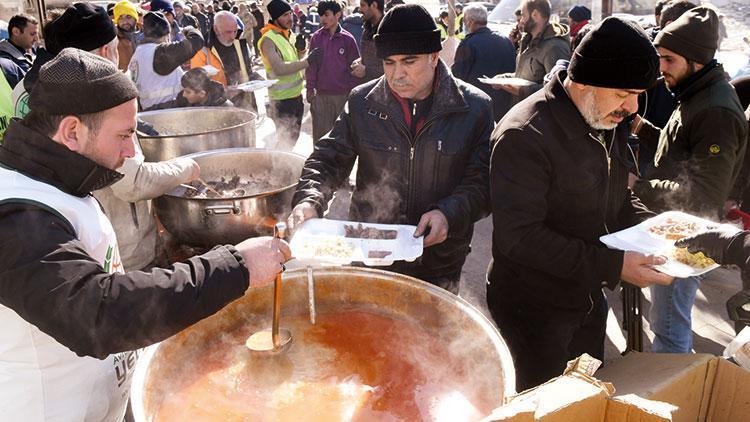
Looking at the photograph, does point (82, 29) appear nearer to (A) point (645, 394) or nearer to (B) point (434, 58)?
(B) point (434, 58)

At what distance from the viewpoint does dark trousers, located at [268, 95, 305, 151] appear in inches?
296

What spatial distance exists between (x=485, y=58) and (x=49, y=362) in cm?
609

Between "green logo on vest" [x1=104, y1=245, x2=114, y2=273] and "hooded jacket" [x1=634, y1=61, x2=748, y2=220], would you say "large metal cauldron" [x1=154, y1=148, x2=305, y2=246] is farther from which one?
"hooded jacket" [x1=634, y1=61, x2=748, y2=220]

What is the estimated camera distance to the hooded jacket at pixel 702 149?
9.20ft

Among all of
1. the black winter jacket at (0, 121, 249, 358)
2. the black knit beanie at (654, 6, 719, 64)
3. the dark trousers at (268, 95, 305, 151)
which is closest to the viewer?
the black winter jacket at (0, 121, 249, 358)

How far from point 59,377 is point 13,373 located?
0.11 m

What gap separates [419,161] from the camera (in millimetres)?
2686

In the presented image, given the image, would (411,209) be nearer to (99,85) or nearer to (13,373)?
(99,85)

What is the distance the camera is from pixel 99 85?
1.53 m

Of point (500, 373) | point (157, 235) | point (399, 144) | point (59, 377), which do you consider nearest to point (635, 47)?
point (399, 144)

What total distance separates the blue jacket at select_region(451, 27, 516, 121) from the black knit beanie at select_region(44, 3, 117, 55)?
4.45 metres

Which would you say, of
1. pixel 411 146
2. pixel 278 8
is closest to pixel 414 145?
pixel 411 146

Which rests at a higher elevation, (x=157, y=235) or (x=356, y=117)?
(x=356, y=117)

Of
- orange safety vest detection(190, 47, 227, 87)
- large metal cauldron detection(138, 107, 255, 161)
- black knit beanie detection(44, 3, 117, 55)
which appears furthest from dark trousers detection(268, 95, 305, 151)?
black knit beanie detection(44, 3, 117, 55)
